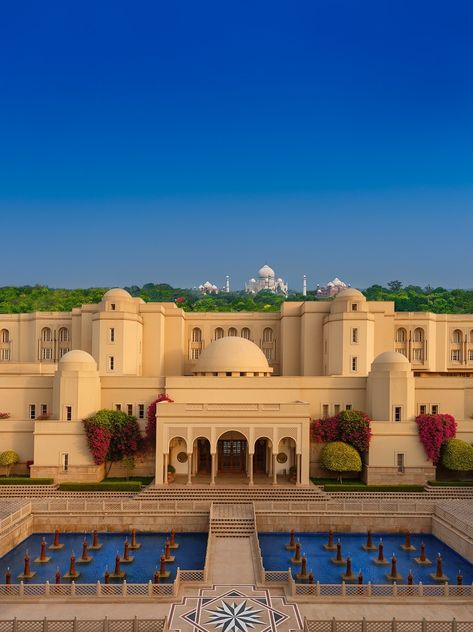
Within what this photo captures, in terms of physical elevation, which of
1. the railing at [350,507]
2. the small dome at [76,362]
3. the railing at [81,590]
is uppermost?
the small dome at [76,362]

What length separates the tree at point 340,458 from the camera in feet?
119

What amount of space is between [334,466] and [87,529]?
15.2 m

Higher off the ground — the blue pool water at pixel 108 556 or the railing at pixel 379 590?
the railing at pixel 379 590

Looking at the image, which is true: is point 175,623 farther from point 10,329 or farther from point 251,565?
point 10,329

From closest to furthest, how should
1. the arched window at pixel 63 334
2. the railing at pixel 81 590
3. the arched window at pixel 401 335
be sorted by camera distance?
1. the railing at pixel 81 590
2. the arched window at pixel 401 335
3. the arched window at pixel 63 334

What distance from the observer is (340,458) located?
1436 inches

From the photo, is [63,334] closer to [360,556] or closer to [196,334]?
[196,334]

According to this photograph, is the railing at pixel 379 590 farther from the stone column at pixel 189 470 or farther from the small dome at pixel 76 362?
the small dome at pixel 76 362

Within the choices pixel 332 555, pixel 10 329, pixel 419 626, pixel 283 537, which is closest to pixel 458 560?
pixel 332 555

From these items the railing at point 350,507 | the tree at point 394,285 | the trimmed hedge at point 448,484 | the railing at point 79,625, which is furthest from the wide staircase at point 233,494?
the tree at point 394,285

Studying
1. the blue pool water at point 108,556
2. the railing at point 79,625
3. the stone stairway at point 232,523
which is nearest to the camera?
the railing at point 79,625

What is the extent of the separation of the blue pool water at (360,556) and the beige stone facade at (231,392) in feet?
23.4

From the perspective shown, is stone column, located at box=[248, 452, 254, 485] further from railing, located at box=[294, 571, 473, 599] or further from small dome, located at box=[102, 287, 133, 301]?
small dome, located at box=[102, 287, 133, 301]

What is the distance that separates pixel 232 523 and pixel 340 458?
406 inches
